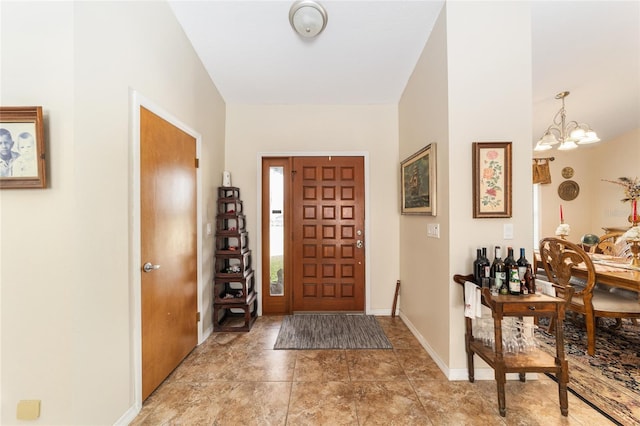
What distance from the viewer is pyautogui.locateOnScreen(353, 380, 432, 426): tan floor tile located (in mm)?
1644

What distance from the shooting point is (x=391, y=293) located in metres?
3.44

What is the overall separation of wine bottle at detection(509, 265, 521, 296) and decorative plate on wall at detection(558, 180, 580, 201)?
199 inches

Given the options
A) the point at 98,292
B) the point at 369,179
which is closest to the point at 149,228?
the point at 98,292

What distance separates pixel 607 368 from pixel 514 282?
141cm

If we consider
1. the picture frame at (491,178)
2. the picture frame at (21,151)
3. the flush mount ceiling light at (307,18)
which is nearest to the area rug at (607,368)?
the picture frame at (491,178)

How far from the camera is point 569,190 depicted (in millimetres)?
5270

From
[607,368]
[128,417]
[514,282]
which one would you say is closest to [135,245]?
[128,417]

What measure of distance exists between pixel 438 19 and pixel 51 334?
3401 millimetres

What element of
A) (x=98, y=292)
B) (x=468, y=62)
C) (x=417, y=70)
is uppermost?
(x=417, y=70)

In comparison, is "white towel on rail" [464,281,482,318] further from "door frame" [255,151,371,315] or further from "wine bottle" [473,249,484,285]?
"door frame" [255,151,371,315]

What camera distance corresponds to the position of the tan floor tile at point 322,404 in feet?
5.41

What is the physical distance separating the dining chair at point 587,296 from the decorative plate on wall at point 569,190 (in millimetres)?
3393

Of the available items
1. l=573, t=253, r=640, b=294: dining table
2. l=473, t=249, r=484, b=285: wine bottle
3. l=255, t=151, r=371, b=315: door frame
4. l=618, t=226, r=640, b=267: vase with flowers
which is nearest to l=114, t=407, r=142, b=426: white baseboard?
l=255, t=151, r=371, b=315: door frame

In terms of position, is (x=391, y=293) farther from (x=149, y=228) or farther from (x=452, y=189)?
(x=149, y=228)
